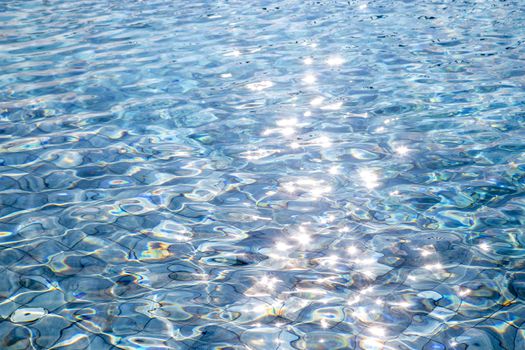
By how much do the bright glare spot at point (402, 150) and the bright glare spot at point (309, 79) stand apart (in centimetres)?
173

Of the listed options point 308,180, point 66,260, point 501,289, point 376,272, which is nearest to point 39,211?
point 66,260

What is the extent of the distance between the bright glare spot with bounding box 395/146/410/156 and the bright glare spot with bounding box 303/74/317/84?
1.73 meters

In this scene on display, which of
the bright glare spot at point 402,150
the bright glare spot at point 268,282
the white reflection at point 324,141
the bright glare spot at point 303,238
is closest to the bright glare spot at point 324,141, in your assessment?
the white reflection at point 324,141

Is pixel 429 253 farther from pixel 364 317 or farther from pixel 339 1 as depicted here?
pixel 339 1

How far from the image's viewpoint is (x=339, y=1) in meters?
9.59

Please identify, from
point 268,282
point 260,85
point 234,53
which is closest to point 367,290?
point 268,282

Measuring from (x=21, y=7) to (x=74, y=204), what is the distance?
280 inches

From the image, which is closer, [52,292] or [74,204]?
[52,292]

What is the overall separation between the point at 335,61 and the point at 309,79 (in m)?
0.69

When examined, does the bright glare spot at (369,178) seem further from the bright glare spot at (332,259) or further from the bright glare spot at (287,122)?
the bright glare spot at (287,122)

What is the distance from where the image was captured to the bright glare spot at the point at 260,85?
18.4 feet

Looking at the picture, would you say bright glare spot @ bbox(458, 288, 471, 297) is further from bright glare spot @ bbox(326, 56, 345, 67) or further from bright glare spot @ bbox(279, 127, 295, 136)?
bright glare spot @ bbox(326, 56, 345, 67)

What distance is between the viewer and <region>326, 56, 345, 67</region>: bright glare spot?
6254 mm

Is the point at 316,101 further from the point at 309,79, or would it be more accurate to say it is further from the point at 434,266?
the point at 434,266
